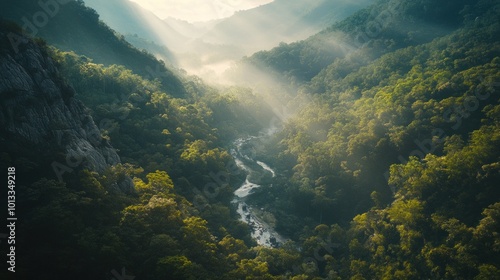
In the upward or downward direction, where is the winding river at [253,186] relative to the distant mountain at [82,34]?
downward

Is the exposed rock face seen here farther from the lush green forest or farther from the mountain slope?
the mountain slope

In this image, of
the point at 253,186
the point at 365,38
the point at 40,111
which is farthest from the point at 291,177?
the point at 365,38

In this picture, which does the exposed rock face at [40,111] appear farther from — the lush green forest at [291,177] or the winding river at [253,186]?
the winding river at [253,186]

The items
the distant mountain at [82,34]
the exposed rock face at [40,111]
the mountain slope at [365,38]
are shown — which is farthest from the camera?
the mountain slope at [365,38]

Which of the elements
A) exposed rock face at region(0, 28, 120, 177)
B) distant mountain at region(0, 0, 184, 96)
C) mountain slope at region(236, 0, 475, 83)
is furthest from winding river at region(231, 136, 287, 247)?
mountain slope at region(236, 0, 475, 83)

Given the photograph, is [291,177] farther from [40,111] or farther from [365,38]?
[365,38]

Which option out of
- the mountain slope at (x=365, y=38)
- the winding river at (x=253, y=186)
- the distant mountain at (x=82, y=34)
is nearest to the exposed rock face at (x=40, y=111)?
the winding river at (x=253, y=186)

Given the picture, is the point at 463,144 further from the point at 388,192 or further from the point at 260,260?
the point at 260,260
